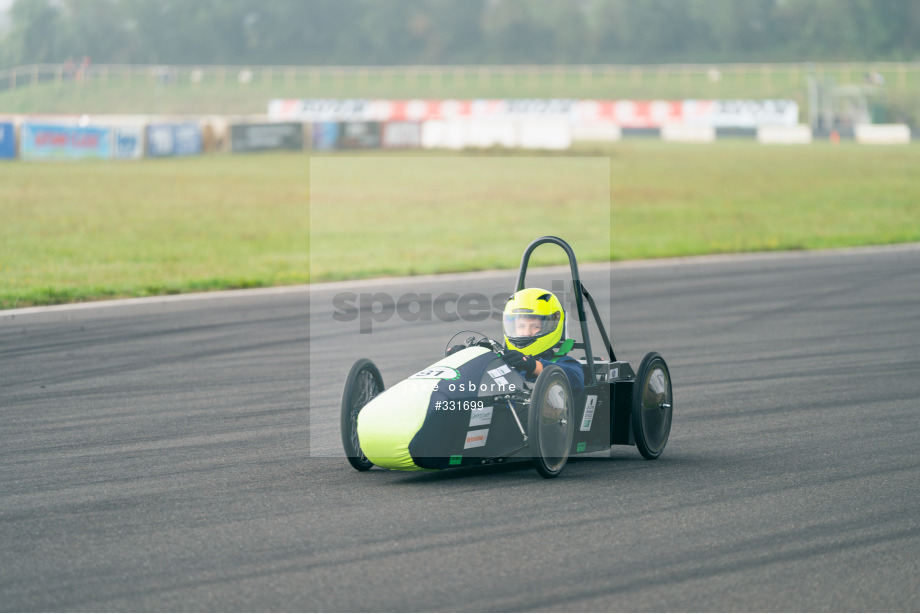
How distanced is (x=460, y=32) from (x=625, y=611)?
115864 millimetres

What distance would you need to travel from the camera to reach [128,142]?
45594mm

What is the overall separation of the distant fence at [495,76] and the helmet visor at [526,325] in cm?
8039

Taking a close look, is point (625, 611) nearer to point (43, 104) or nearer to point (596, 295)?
point (596, 295)

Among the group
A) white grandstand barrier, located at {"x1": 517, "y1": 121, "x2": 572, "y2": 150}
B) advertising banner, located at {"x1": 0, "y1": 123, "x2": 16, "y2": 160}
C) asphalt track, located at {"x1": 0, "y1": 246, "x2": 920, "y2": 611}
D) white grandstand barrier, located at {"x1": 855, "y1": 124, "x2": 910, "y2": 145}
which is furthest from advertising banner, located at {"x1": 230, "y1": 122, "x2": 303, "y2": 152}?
asphalt track, located at {"x1": 0, "y1": 246, "x2": 920, "y2": 611}

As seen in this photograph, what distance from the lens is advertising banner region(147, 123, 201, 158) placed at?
4631cm

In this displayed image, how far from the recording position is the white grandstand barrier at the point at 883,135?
187ft

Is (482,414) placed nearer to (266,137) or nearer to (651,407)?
Result: (651,407)

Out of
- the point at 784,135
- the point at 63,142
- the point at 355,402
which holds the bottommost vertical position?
the point at 355,402

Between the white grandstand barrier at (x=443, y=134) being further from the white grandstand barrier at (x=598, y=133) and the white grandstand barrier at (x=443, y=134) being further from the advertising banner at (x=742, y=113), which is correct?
the advertising banner at (x=742, y=113)

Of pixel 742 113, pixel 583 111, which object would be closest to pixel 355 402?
pixel 742 113

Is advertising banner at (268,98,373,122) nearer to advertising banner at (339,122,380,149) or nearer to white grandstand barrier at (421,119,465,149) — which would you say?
advertising banner at (339,122,380,149)

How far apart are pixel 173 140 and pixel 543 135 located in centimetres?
1547

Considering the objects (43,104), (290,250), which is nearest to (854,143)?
(290,250)

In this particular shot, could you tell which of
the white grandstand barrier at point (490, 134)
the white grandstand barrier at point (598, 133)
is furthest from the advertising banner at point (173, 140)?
the white grandstand barrier at point (598, 133)
